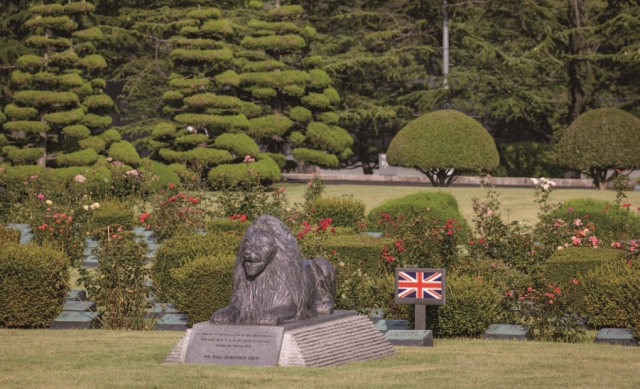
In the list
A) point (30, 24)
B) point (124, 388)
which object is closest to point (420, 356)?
point (124, 388)

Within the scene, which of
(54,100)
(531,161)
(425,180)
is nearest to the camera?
(54,100)

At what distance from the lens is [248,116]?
125 feet

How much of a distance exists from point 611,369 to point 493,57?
30.1 m

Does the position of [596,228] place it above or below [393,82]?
below

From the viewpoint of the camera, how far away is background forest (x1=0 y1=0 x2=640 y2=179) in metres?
32.3

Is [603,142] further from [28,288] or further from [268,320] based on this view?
[268,320]

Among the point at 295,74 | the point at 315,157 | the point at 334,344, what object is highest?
the point at 295,74

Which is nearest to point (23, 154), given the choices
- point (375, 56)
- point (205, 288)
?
point (375, 56)

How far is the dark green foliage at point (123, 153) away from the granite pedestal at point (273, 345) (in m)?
22.8

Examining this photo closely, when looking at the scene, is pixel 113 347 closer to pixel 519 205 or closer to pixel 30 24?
pixel 519 205

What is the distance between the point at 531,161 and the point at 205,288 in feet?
91.7

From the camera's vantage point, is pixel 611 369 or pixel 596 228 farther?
pixel 596 228

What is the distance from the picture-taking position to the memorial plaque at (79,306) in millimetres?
14289

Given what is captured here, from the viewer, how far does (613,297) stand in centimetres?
1265
